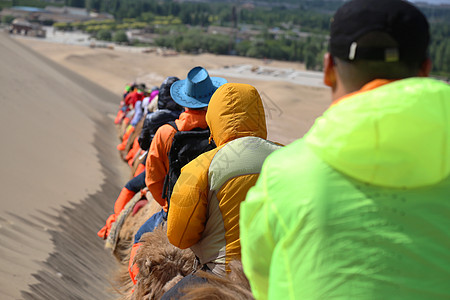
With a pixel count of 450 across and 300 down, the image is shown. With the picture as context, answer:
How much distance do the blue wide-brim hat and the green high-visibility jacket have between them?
2.50 m

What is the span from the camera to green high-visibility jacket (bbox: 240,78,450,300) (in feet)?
4.75

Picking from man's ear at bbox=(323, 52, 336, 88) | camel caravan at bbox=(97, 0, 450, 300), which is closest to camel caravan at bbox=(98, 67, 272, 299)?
camel caravan at bbox=(97, 0, 450, 300)

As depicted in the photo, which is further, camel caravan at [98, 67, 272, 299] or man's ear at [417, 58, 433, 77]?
camel caravan at [98, 67, 272, 299]

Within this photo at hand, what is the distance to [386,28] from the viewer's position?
158cm

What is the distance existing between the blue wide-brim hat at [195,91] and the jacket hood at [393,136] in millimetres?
2612

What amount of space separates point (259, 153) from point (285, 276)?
123 centimetres

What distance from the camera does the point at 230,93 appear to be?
297 cm

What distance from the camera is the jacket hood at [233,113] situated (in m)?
2.97

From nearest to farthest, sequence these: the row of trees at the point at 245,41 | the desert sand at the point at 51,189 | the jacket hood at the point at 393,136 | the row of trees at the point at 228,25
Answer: the jacket hood at the point at 393,136, the desert sand at the point at 51,189, the row of trees at the point at 245,41, the row of trees at the point at 228,25

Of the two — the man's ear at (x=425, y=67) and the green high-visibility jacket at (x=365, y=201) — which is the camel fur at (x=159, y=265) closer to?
the green high-visibility jacket at (x=365, y=201)

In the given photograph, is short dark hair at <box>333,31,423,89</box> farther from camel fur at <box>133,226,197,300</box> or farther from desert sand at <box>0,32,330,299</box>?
desert sand at <box>0,32,330,299</box>

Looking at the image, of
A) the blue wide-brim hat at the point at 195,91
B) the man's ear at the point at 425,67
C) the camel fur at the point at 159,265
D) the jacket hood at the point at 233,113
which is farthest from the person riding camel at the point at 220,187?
the man's ear at the point at 425,67

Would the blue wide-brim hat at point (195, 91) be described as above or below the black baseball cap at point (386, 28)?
below

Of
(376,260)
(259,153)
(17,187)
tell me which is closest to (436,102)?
(376,260)
